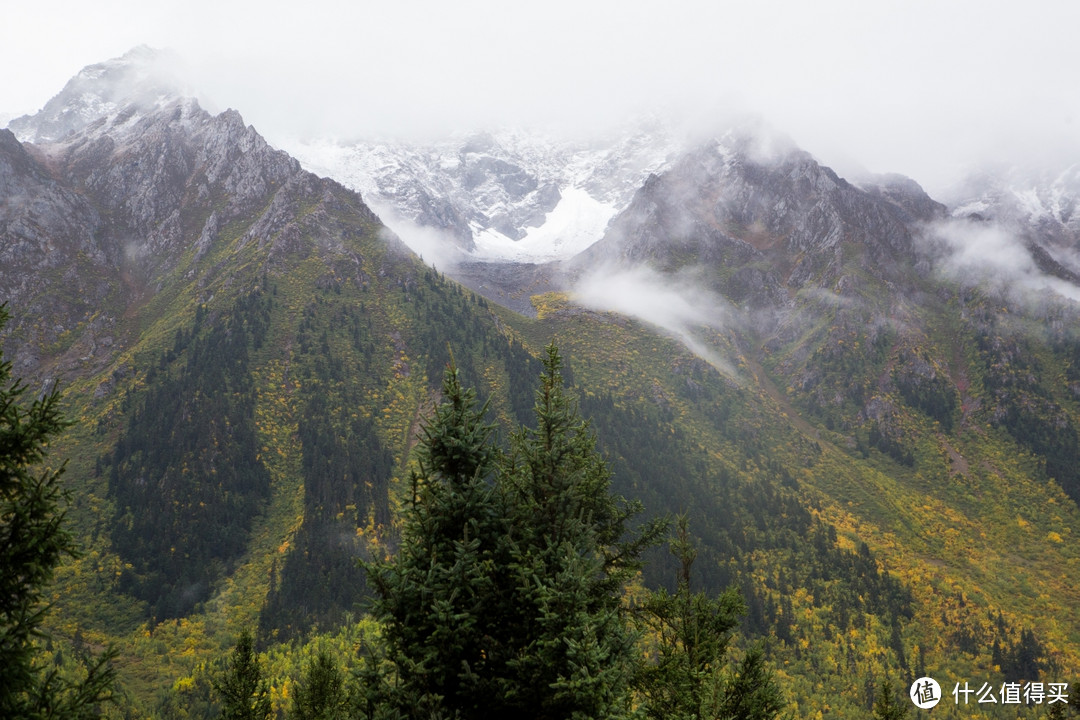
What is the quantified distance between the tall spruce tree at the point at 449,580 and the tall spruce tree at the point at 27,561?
549cm

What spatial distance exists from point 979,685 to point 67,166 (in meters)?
270

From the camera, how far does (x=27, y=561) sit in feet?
34.5

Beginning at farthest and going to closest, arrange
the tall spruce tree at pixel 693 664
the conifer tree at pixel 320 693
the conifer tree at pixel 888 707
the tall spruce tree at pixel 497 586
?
the conifer tree at pixel 320 693
the conifer tree at pixel 888 707
the tall spruce tree at pixel 693 664
the tall spruce tree at pixel 497 586

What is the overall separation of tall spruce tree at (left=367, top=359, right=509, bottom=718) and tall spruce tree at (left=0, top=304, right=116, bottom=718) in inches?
216

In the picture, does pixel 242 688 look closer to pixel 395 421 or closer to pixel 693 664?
pixel 693 664

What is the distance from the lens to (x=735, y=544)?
117 meters

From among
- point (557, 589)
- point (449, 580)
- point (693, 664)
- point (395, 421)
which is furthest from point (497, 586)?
point (395, 421)

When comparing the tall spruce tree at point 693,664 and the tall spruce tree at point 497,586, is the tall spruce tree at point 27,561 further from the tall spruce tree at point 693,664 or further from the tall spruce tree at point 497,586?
the tall spruce tree at point 693,664

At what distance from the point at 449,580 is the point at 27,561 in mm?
8068

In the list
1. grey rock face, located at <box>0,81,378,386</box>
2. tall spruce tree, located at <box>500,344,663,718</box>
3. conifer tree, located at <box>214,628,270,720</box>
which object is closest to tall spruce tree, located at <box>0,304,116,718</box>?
tall spruce tree, located at <box>500,344,663,718</box>

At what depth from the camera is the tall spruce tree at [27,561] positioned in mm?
10109

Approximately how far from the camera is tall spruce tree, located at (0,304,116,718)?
10.1 metres

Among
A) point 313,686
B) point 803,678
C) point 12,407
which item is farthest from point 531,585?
point 803,678

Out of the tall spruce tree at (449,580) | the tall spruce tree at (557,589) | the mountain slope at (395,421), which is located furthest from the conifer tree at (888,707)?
the mountain slope at (395,421)
